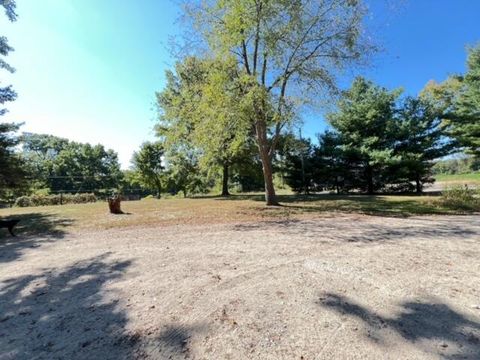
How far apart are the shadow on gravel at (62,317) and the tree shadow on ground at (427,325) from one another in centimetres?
223

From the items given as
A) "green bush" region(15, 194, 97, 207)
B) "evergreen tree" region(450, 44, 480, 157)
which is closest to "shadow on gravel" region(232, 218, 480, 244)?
"evergreen tree" region(450, 44, 480, 157)

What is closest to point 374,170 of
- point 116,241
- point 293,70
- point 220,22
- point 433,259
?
point 293,70

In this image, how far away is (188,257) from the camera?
201 inches

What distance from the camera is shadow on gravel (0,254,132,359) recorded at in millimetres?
2641

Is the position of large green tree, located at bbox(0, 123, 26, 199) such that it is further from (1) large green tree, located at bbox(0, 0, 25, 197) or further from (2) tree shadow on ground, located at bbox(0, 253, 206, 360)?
(2) tree shadow on ground, located at bbox(0, 253, 206, 360)

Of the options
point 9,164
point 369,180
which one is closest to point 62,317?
point 9,164

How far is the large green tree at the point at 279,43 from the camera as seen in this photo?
10.9m

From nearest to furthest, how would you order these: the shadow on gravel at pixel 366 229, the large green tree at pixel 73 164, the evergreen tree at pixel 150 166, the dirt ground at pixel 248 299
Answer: the dirt ground at pixel 248 299 < the shadow on gravel at pixel 366 229 < the evergreen tree at pixel 150 166 < the large green tree at pixel 73 164

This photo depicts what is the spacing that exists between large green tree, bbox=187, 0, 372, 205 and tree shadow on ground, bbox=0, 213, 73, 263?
7285 mm

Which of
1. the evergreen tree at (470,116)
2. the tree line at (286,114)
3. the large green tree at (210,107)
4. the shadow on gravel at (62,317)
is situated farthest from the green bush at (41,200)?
the evergreen tree at (470,116)

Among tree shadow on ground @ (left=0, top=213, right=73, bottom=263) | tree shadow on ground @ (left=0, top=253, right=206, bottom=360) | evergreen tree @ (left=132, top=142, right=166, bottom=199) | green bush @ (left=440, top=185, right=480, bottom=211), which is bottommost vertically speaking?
tree shadow on ground @ (left=0, top=253, right=206, bottom=360)

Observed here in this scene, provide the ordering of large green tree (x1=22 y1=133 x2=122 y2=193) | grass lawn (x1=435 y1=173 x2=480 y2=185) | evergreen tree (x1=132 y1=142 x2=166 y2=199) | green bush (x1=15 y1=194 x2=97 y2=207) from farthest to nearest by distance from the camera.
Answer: large green tree (x1=22 y1=133 x2=122 y2=193) → evergreen tree (x1=132 y1=142 x2=166 y2=199) → grass lawn (x1=435 y1=173 x2=480 y2=185) → green bush (x1=15 y1=194 x2=97 y2=207)

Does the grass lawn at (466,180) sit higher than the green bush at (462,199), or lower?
higher

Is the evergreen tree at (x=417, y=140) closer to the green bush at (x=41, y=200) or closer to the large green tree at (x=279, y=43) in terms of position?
the large green tree at (x=279, y=43)
